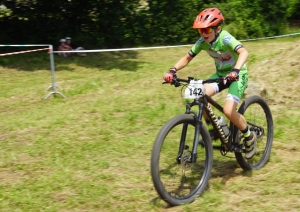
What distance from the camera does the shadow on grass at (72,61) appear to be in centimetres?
1351

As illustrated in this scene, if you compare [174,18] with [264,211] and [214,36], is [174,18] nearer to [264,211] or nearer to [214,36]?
[214,36]

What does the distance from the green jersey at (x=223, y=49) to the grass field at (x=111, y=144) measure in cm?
130

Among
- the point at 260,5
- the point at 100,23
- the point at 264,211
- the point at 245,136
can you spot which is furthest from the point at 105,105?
the point at 260,5

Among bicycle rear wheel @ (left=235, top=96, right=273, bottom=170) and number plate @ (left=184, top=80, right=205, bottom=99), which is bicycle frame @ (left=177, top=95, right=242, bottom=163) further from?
bicycle rear wheel @ (left=235, top=96, right=273, bottom=170)

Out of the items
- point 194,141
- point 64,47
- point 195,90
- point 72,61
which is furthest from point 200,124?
point 64,47

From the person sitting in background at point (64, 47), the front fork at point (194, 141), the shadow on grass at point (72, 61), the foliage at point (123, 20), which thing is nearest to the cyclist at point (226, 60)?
the front fork at point (194, 141)

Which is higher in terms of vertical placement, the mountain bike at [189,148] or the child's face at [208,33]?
the child's face at [208,33]

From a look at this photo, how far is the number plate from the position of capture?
5195 millimetres

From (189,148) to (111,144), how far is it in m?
2.14

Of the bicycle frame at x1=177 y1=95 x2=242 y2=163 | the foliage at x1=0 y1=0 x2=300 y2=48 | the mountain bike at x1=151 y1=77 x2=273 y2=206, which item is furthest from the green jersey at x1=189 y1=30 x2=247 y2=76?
the foliage at x1=0 y1=0 x2=300 y2=48

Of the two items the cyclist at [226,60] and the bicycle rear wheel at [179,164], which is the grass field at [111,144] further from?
the cyclist at [226,60]

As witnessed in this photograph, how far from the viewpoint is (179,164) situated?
5.19m

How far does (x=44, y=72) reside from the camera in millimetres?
13070

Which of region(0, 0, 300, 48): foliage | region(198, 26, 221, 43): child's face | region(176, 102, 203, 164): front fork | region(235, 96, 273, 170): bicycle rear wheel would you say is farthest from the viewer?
region(0, 0, 300, 48): foliage
